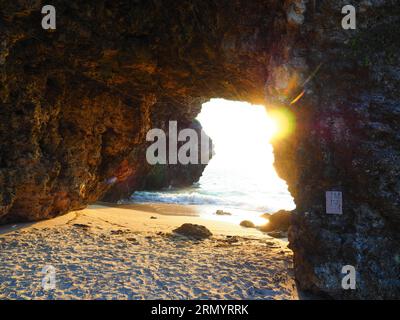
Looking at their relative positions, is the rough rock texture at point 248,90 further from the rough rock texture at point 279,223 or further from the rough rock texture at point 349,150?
the rough rock texture at point 279,223

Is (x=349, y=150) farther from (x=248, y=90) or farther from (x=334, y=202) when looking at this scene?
(x=248, y=90)

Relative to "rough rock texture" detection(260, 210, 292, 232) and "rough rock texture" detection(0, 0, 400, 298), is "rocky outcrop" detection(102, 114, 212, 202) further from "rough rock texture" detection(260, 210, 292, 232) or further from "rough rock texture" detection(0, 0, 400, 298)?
"rough rock texture" detection(260, 210, 292, 232)

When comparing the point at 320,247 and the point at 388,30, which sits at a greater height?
the point at 388,30

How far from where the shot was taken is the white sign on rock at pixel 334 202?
6211 mm

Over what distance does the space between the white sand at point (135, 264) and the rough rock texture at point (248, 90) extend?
1.00 m

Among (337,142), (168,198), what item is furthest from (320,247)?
(168,198)

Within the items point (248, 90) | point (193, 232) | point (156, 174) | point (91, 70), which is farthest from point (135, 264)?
point (156, 174)

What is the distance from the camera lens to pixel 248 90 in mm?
9953

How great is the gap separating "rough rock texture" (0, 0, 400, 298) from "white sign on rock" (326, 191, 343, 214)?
10 cm

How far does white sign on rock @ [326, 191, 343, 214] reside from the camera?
20.4ft

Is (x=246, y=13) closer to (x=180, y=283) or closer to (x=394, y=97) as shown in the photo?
(x=394, y=97)

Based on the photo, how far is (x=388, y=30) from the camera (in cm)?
644

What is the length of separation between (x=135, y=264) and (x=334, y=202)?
4.28 m

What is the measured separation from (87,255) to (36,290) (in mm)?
1868
